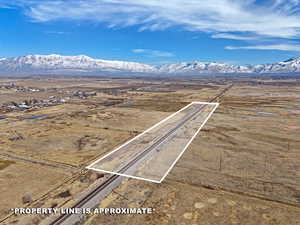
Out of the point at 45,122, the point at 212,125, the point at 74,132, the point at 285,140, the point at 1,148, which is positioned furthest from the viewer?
the point at 45,122

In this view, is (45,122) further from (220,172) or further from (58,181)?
(220,172)

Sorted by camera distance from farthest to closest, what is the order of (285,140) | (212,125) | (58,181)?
1. (212,125)
2. (285,140)
3. (58,181)

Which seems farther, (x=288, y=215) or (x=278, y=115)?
(x=278, y=115)

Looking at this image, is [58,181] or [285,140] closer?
[58,181]

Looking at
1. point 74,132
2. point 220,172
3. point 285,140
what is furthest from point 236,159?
point 74,132

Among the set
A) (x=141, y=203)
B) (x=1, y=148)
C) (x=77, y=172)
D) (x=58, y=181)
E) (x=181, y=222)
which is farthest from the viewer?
(x=1, y=148)

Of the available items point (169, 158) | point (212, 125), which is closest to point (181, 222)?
point (169, 158)

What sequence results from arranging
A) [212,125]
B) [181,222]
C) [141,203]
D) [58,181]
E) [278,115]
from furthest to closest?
[278,115], [212,125], [58,181], [141,203], [181,222]

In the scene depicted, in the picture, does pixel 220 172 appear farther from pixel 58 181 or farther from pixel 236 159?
pixel 58 181
